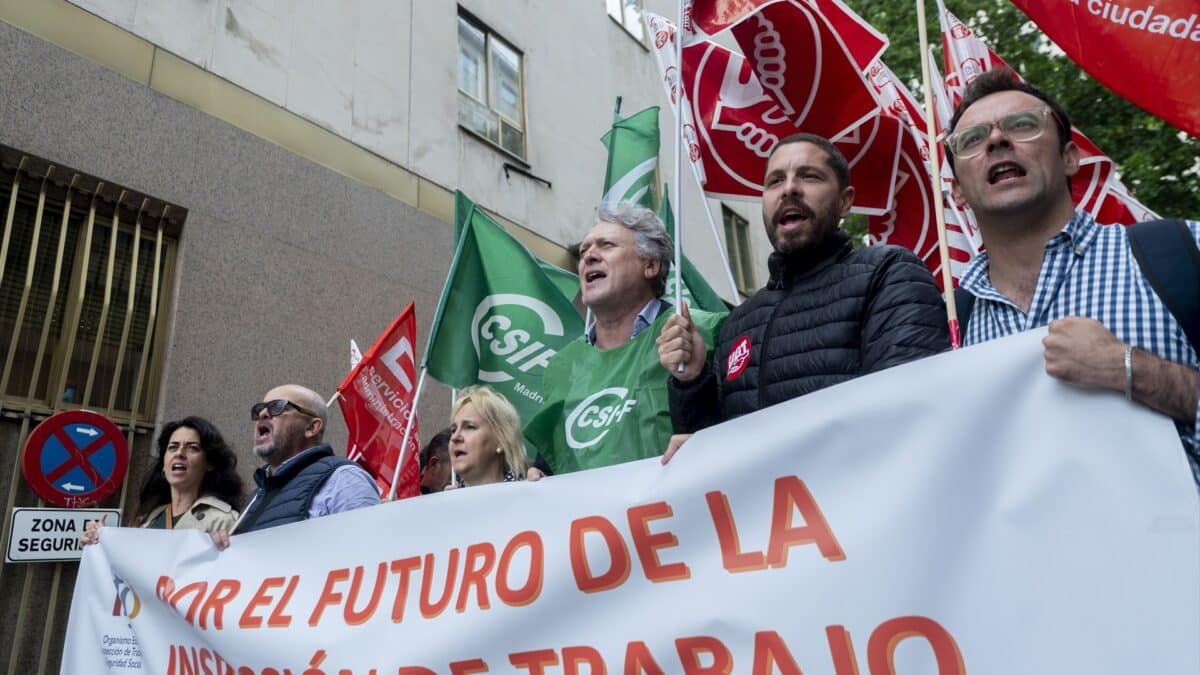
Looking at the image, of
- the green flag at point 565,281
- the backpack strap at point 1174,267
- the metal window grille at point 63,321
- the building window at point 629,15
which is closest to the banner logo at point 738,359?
the backpack strap at point 1174,267

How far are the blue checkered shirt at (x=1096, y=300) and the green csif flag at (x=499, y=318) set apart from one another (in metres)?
3.01

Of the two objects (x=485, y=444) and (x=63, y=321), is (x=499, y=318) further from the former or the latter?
(x=63, y=321)

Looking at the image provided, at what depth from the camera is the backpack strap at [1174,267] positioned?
145 cm

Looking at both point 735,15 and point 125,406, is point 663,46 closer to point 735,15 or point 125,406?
point 735,15

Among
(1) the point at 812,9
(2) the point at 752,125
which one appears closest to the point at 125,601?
(2) the point at 752,125

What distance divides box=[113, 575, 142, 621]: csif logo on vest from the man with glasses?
405 millimetres

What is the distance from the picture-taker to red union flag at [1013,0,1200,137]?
2936mm

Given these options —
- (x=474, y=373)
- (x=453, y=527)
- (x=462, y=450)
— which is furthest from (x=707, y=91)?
(x=453, y=527)

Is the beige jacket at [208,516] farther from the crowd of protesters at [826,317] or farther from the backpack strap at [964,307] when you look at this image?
the backpack strap at [964,307]

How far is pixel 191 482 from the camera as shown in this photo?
4414mm

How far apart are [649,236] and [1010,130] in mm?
1439

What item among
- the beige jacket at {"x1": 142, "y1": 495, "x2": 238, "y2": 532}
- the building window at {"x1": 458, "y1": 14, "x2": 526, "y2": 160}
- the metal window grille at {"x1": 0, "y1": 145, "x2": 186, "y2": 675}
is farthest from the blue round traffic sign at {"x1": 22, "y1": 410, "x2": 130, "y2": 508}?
the building window at {"x1": 458, "y1": 14, "x2": 526, "y2": 160}

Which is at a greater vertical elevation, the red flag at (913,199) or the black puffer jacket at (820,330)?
the red flag at (913,199)

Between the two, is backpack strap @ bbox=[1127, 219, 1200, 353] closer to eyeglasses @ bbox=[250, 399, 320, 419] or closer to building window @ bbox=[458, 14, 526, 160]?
eyeglasses @ bbox=[250, 399, 320, 419]
